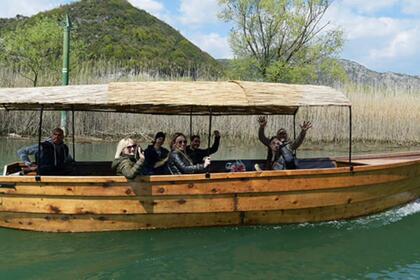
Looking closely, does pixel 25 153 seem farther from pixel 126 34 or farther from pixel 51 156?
pixel 126 34

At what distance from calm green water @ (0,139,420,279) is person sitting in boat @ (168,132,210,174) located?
88 cm

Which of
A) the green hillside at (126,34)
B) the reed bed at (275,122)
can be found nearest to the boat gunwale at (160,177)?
the reed bed at (275,122)

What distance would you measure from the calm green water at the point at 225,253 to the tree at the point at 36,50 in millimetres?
16080

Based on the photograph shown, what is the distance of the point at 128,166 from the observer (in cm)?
649

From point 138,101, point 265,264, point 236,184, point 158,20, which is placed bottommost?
point 265,264

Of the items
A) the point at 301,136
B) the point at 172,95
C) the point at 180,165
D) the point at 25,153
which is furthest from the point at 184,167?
the point at 25,153

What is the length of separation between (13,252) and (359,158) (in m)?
6.81

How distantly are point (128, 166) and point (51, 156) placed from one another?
1.66 meters

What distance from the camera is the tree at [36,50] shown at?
21.4 metres

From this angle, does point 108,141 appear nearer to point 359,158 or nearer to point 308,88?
point 359,158

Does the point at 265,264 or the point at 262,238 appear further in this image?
the point at 262,238

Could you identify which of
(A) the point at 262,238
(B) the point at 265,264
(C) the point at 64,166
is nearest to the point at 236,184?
(A) the point at 262,238

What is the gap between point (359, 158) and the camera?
983 centimetres

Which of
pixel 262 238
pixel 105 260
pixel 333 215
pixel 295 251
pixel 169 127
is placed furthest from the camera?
pixel 169 127
